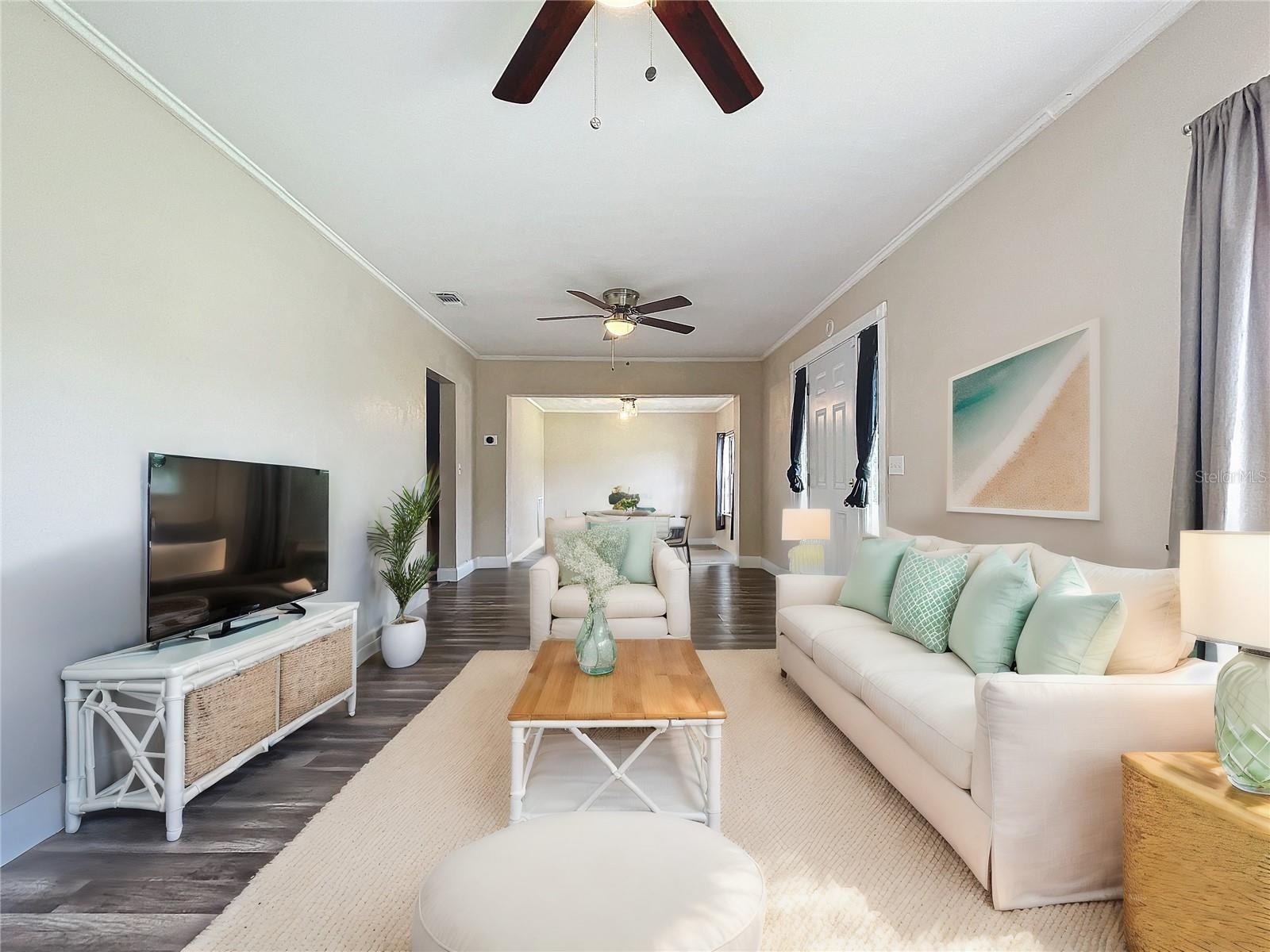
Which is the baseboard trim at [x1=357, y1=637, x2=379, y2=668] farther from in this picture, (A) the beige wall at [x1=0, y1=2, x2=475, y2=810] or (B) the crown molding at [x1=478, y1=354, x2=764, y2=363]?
(B) the crown molding at [x1=478, y1=354, x2=764, y2=363]

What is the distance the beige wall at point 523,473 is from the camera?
26.3ft

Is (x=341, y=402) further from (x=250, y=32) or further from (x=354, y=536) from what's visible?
(x=250, y=32)

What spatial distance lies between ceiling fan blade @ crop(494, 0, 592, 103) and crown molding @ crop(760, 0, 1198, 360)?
6.64 feet

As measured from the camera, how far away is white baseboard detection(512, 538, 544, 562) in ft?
29.6

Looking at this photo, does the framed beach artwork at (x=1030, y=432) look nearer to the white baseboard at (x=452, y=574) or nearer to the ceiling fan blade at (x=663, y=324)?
the ceiling fan blade at (x=663, y=324)

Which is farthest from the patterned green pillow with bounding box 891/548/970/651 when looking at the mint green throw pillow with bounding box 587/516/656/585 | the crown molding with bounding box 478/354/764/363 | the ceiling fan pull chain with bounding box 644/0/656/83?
the crown molding with bounding box 478/354/764/363

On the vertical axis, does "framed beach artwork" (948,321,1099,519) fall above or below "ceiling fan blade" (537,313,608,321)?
below

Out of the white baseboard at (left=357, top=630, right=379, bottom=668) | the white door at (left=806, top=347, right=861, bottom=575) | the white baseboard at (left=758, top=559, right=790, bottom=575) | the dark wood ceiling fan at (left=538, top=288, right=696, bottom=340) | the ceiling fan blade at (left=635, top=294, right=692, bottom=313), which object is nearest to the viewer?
the white baseboard at (left=357, top=630, right=379, bottom=668)

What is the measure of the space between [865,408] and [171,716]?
14.4ft

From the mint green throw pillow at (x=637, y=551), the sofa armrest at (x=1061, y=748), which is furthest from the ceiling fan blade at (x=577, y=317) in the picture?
the sofa armrest at (x=1061, y=748)

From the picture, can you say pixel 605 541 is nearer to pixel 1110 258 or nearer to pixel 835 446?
pixel 835 446

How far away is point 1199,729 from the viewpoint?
1.60 metres

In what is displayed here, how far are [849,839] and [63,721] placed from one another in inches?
106

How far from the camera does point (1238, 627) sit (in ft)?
4.24
